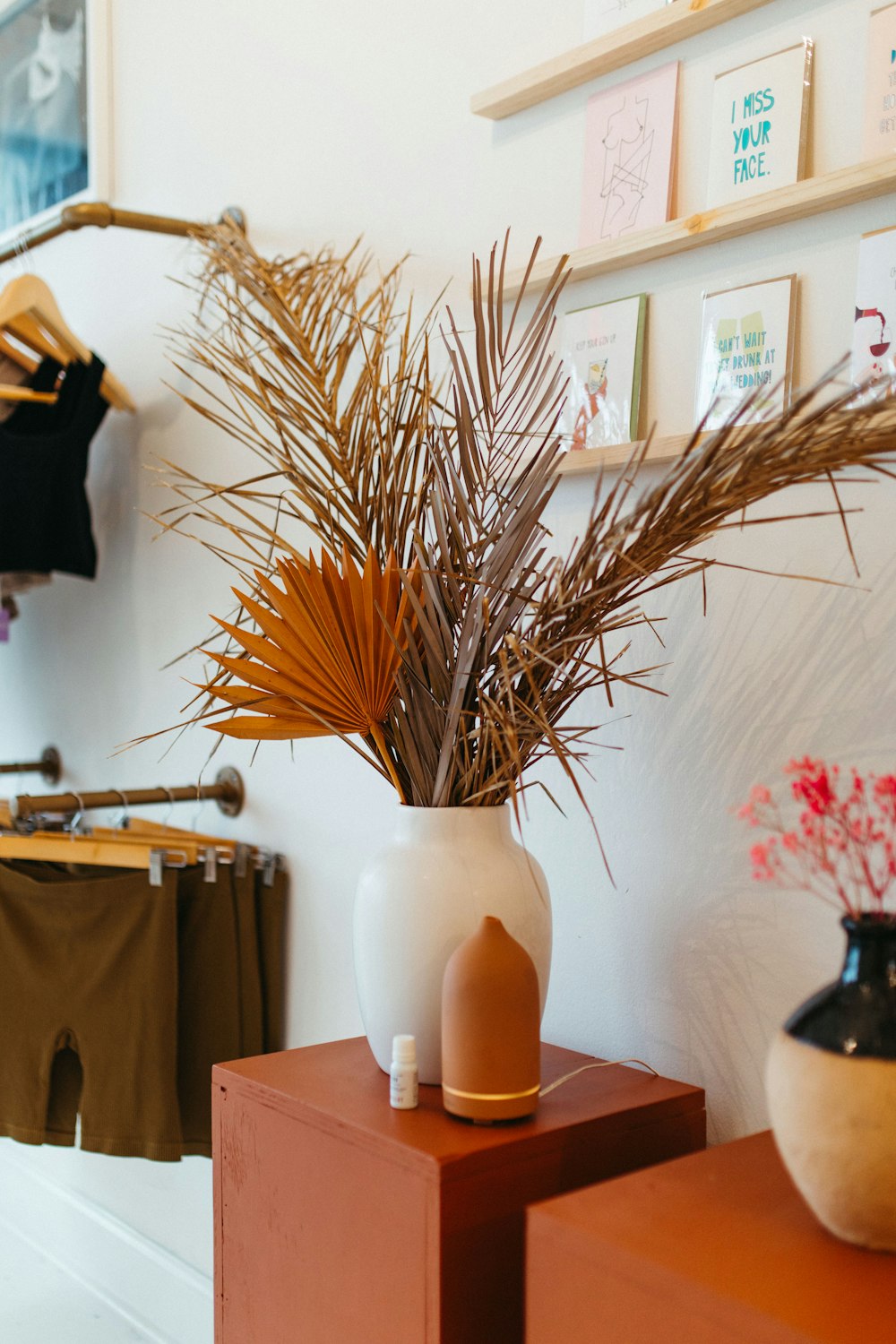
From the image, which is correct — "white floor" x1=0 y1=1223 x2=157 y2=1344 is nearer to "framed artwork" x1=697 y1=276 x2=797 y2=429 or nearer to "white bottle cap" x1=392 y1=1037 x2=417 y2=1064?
"white bottle cap" x1=392 y1=1037 x2=417 y2=1064

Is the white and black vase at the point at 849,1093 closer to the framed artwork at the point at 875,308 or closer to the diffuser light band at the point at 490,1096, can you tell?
the diffuser light band at the point at 490,1096

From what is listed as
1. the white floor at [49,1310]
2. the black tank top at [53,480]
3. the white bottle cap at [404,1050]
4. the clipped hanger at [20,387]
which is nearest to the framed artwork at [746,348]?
the white bottle cap at [404,1050]

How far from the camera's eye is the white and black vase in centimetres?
77

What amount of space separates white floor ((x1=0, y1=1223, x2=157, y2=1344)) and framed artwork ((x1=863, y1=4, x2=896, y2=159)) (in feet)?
6.52

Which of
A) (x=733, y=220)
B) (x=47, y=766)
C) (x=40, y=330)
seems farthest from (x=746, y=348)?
(x=47, y=766)

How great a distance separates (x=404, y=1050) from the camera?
1.05 m

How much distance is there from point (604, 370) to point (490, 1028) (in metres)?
0.71

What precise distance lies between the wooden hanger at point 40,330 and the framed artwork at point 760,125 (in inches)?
45.6

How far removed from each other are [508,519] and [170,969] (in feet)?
2.87

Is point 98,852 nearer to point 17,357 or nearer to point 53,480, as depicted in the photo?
point 53,480

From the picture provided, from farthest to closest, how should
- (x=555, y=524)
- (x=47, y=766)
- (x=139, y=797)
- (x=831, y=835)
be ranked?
(x=47, y=766)
(x=139, y=797)
(x=555, y=524)
(x=831, y=835)

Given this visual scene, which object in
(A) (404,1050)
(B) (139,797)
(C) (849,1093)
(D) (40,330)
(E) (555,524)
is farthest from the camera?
(D) (40,330)

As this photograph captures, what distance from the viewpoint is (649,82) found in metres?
1.28

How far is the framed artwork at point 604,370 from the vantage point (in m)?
1.29
